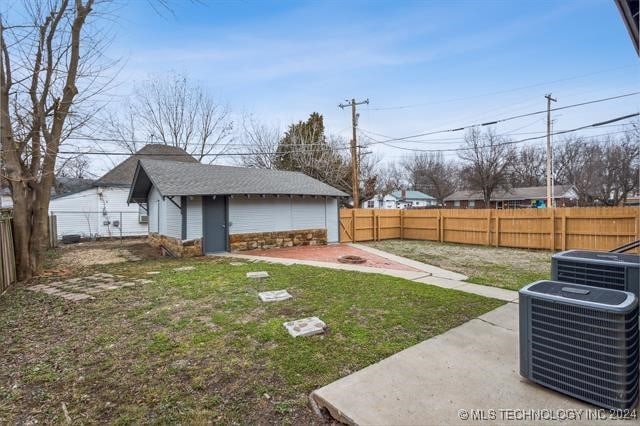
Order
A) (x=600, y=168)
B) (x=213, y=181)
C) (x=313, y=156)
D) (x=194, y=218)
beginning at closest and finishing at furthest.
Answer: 1. (x=194, y=218)
2. (x=213, y=181)
3. (x=313, y=156)
4. (x=600, y=168)

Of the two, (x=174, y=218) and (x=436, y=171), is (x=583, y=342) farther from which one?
(x=436, y=171)

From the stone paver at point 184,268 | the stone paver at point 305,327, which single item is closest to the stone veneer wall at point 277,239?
the stone paver at point 184,268

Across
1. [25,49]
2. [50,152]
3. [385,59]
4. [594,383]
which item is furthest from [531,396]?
[385,59]

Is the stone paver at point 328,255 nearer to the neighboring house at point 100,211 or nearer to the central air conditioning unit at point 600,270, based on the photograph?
the central air conditioning unit at point 600,270

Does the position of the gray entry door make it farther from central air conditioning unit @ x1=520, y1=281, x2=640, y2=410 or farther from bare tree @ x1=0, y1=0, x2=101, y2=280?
central air conditioning unit @ x1=520, y1=281, x2=640, y2=410

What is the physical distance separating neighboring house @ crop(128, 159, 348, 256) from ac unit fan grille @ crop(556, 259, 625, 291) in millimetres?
9593

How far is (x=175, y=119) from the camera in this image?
22.2m

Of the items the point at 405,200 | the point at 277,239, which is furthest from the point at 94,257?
the point at 405,200

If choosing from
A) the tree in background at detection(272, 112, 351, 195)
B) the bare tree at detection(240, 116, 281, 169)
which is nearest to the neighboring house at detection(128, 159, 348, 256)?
the tree in background at detection(272, 112, 351, 195)

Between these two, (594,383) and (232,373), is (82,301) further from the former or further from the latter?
(594,383)

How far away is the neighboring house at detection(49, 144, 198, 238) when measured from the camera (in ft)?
52.5

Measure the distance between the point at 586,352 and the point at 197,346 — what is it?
135 inches

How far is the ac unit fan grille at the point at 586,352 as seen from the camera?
207 centimetres

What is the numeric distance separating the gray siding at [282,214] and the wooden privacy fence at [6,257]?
18.8 ft
